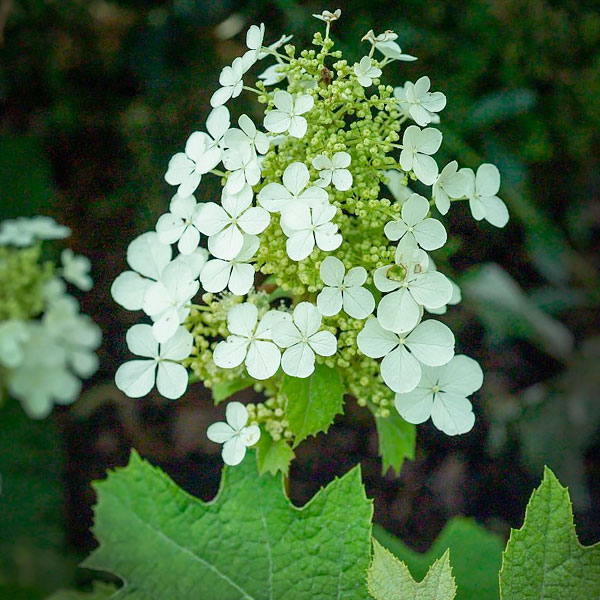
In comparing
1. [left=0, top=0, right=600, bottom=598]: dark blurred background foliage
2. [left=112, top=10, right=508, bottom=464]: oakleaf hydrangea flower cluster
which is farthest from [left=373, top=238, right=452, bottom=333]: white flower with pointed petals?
[left=0, top=0, right=600, bottom=598]: dark blurred background foliage

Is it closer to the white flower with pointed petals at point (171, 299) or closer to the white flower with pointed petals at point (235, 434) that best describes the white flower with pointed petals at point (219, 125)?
the white flower with pointed petals at point (171, 299)

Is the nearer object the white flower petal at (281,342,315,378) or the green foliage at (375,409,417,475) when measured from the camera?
the white flower petal at (281,342,315,378)

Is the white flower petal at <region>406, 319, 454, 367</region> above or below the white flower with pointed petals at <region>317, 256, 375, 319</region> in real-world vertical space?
below

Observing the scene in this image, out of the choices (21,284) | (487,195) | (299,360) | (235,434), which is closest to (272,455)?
(235,434)

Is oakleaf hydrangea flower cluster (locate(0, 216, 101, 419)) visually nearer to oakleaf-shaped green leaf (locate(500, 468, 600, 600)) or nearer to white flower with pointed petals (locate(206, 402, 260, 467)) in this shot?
white flower with pointed petals (locate(206, 402, 260, 467))

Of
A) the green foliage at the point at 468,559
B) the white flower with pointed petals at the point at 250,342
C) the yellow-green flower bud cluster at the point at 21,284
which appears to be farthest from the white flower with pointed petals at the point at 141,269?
the yellow-green flower bud cluster at the point at 21,284

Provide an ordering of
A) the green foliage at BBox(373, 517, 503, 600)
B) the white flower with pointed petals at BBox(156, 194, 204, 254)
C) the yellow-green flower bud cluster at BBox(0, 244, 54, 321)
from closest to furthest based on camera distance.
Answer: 1. the white flower with pointed petals at BBox(156, 194, 204, 254)
2. the green foliage at BBox(373, 517, 503, 600)
3. the yellow-green flower bud cluster at BBox(0, 244, 54, 321)

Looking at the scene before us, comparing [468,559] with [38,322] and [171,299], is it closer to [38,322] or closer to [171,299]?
[171,299]
